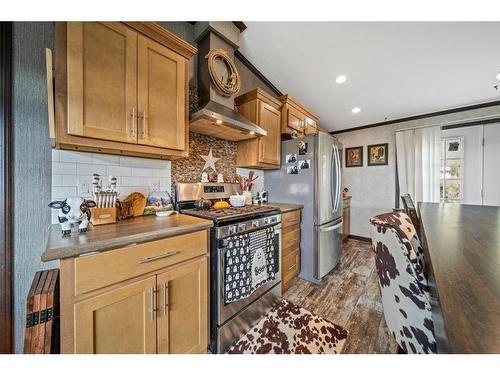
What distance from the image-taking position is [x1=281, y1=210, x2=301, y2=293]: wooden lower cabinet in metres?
2.04

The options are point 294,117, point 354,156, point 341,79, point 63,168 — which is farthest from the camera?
point 354,156

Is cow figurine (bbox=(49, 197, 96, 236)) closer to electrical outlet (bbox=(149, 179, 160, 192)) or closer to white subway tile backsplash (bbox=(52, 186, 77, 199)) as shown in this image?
white subway tile backsplash (bbox=(52, 186, 77, 199))

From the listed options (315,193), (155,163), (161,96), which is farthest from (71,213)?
(315,193)

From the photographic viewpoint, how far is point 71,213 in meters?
0.95

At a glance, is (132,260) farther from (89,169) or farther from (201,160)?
(201,160)

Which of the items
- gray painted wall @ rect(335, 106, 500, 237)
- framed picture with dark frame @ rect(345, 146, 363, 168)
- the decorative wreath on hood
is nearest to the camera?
the decorative wreath on hood

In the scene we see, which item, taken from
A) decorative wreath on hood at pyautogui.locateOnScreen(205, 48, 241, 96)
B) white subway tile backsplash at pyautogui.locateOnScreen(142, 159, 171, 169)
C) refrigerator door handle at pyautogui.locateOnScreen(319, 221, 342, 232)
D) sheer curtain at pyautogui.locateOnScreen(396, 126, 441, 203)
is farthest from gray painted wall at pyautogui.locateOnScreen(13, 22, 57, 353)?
sheer curtain at pyautogui.locateOnScreen(396, 126, 441, 203)

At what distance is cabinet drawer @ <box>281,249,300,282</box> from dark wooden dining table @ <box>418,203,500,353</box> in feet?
4.49

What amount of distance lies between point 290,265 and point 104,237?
6.10ft

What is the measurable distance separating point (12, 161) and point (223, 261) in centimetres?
139

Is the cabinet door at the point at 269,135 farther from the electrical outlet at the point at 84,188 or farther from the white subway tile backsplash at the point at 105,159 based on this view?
the electrical outlet at the point at 84,188

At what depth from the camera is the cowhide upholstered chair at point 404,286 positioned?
73 centimetres

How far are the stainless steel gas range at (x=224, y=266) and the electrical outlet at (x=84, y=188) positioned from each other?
64cm
